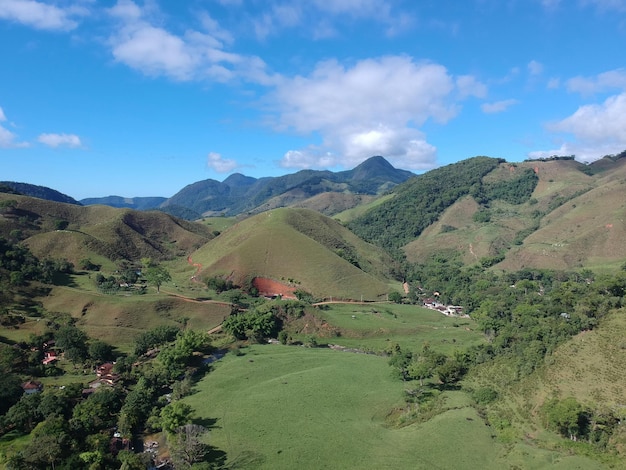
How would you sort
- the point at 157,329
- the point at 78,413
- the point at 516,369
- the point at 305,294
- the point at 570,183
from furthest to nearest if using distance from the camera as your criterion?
the point at 570,183 → the point at 305,294 → the point at 157,329 → the point at 516,369 → the point at 78,413

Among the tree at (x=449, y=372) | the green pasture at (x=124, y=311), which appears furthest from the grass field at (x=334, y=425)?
the green pasture at (x=124, y=311)

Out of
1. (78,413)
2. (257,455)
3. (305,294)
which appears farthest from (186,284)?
(257,455)

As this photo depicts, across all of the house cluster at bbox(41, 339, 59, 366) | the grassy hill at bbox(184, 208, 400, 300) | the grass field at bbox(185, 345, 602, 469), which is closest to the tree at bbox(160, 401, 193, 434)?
the grass field at bbox(185, 345, 602, 469)

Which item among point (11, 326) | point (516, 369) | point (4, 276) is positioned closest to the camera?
point (516, 369)

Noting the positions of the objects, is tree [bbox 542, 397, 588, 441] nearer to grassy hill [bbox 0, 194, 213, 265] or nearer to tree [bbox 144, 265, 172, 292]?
tree [bbox 144, 265, 172, 292]

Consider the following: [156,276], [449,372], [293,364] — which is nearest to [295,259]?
[156,276]

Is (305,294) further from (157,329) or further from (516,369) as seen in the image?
(516,369)
